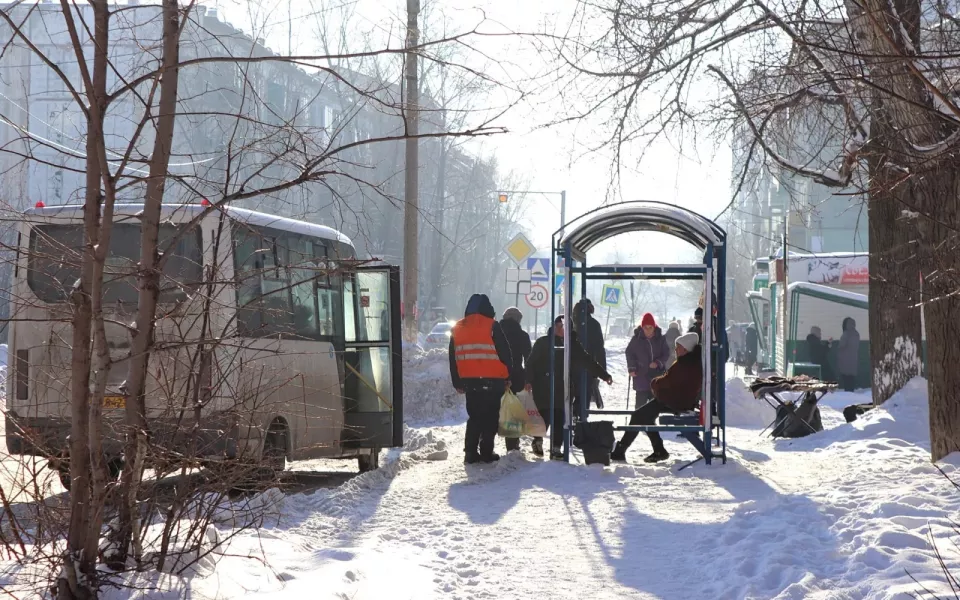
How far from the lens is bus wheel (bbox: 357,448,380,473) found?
1266 cm

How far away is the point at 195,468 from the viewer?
5379mm

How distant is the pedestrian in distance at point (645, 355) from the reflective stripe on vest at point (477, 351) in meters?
4.98

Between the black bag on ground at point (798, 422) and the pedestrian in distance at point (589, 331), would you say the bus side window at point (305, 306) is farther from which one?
the black bag on ground at point (798, 422)

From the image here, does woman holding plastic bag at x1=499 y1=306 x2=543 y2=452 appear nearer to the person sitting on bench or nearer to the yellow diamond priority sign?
the person sitting on bench

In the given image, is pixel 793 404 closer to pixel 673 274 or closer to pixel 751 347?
pixel 673 274

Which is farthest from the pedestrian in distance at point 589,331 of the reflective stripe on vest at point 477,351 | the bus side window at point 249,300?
the bus side window at point 249,300

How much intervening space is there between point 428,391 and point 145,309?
52.3 ft

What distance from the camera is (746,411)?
18.8 meters

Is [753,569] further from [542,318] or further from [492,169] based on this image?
[542,318]

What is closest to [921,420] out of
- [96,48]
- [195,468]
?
[195,468]

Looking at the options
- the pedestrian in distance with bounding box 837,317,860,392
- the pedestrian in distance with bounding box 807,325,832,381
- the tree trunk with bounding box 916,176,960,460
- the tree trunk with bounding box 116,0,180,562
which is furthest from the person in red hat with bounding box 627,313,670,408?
the tree trunk with bounding box 116,0,180,562

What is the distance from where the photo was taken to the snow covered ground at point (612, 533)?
6105 millimetres

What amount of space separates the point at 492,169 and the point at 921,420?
166ft

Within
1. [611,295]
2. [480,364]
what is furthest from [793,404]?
[611,295]
